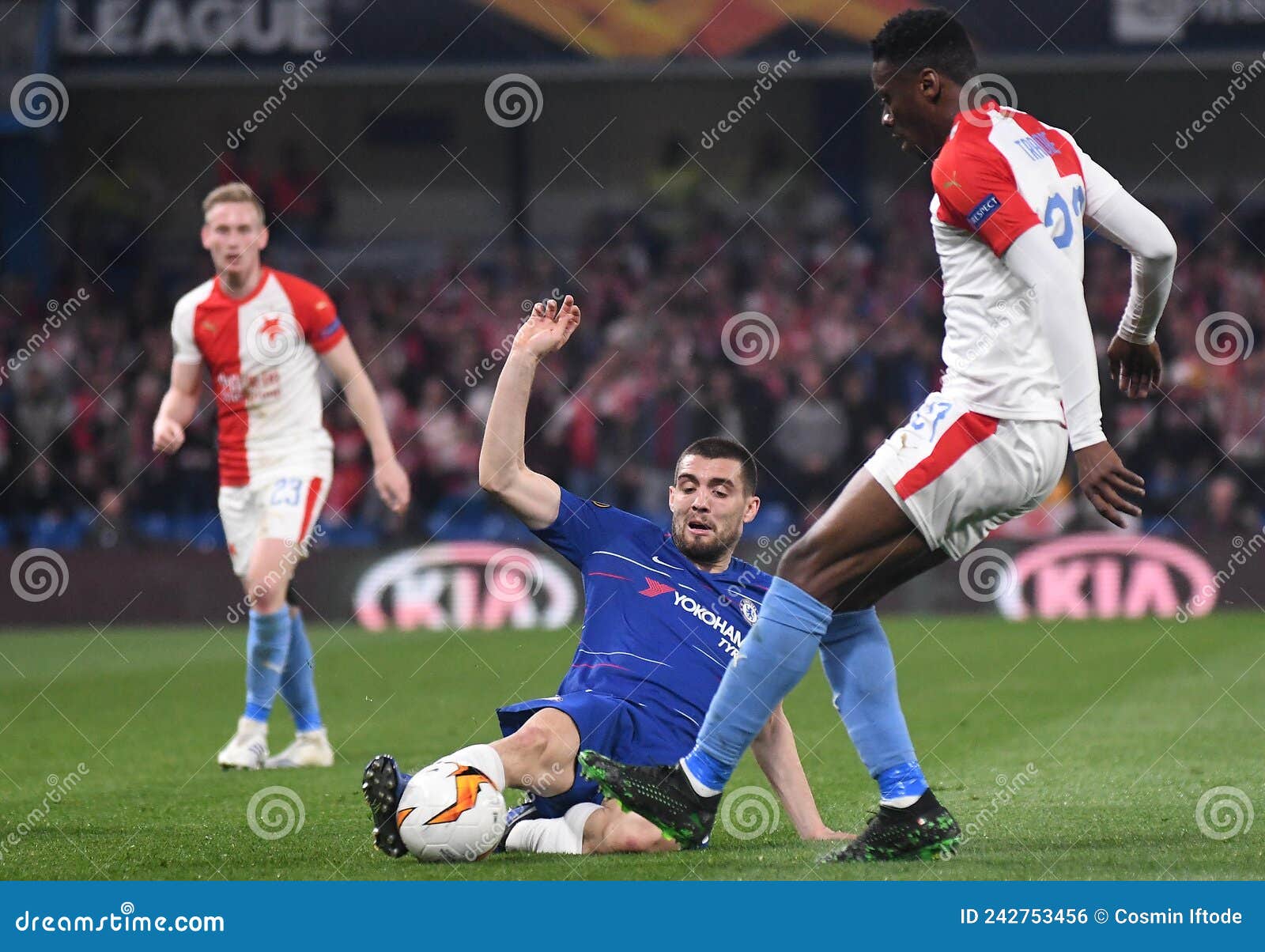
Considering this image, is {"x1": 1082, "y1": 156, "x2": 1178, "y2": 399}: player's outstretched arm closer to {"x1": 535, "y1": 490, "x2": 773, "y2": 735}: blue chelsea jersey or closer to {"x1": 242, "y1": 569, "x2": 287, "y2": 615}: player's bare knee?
{"x1": 535, "y1": 490, "x2": 773, "y2": 735}: blue chelsea jersey

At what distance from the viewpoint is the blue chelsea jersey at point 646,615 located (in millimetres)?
5117

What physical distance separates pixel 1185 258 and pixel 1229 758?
43.1 feet

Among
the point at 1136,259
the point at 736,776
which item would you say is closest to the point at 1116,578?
the point at 736,776

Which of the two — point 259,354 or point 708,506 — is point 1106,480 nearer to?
point 708,506

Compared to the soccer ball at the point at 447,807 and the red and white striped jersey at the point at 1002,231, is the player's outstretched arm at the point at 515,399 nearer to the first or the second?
the soccer ball at the point at 447,807

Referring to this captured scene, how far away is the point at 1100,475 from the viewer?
4.15 metres

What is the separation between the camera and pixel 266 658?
25.4 feet

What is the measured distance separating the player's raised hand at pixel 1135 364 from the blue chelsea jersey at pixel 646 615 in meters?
1.34

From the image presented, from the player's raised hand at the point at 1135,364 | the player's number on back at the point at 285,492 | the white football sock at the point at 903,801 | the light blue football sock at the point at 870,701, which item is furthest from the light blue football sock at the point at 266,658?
the player's raised hand at the point at 1135,364

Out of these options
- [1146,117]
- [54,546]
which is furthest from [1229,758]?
[1146,117]

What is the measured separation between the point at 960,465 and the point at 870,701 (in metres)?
0.78

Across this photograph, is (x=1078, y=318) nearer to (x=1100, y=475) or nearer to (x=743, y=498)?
(x=1100, y=475)

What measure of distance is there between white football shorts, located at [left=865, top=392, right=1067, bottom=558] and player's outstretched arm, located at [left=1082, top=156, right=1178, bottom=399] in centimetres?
50

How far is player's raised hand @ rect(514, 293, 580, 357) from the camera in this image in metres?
4.84
